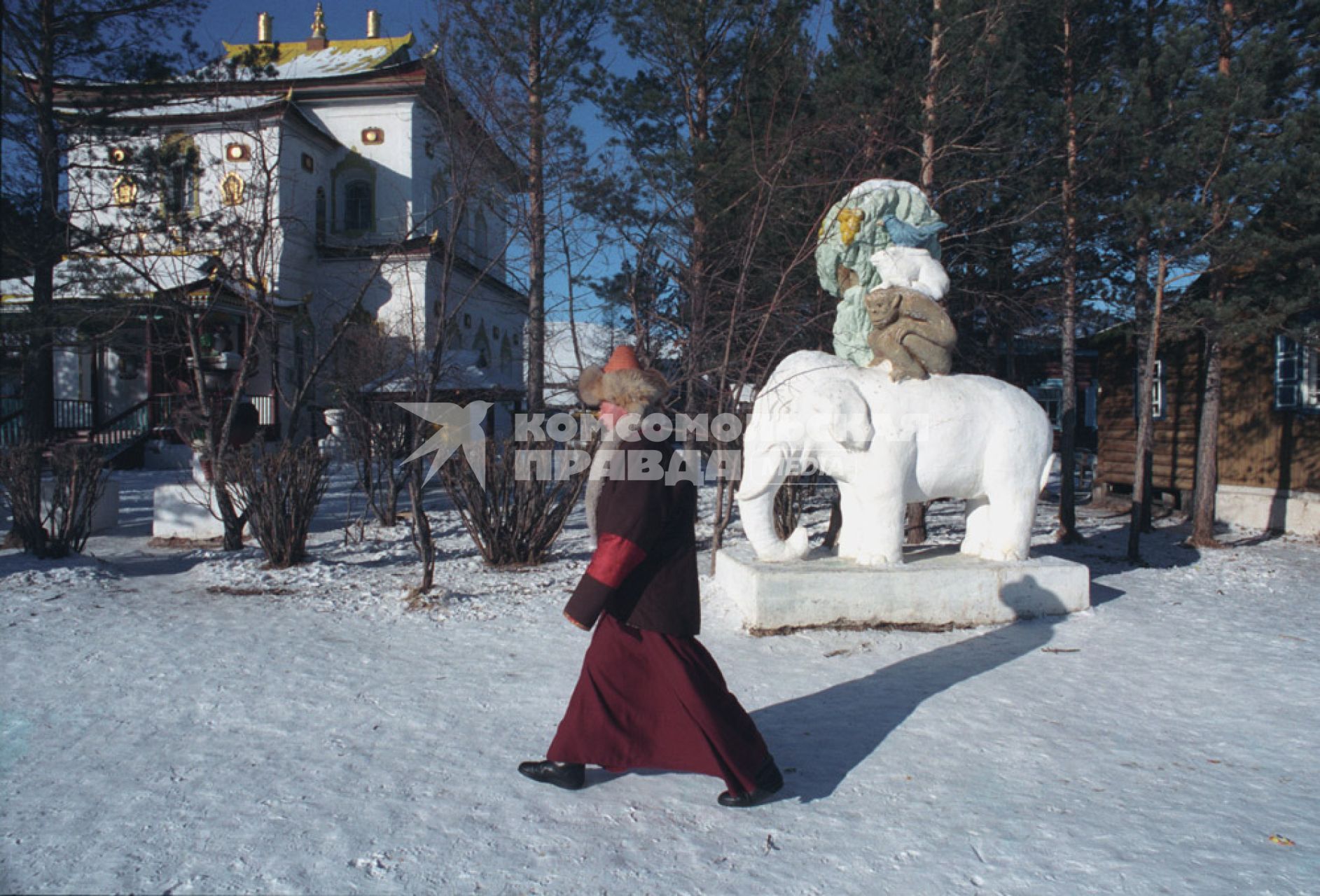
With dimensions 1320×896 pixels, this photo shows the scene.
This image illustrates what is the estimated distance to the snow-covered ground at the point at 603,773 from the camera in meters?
2.67

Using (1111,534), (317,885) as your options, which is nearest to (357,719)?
(317,885)

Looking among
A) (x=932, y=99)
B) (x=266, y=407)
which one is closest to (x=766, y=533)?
(x=932, y=99)

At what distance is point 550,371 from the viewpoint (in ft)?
32.9

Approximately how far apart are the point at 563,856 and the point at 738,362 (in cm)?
517

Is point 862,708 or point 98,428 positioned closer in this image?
point 862,708

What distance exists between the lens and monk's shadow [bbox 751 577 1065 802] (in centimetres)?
351

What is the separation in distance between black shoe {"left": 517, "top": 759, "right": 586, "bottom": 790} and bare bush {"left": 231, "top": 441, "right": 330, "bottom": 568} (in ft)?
16.8

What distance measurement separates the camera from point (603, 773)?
3408 millimetres

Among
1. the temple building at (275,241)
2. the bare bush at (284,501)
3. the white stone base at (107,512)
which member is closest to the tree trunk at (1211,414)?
the temple building at (275,241)

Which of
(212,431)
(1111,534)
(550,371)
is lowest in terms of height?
(1111,534)

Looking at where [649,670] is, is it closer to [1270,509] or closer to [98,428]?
[1270,509]

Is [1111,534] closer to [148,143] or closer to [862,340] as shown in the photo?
[862,340]

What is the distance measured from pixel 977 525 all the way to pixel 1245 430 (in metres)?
7.56

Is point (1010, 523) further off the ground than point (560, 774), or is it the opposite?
point (1010, 523)
